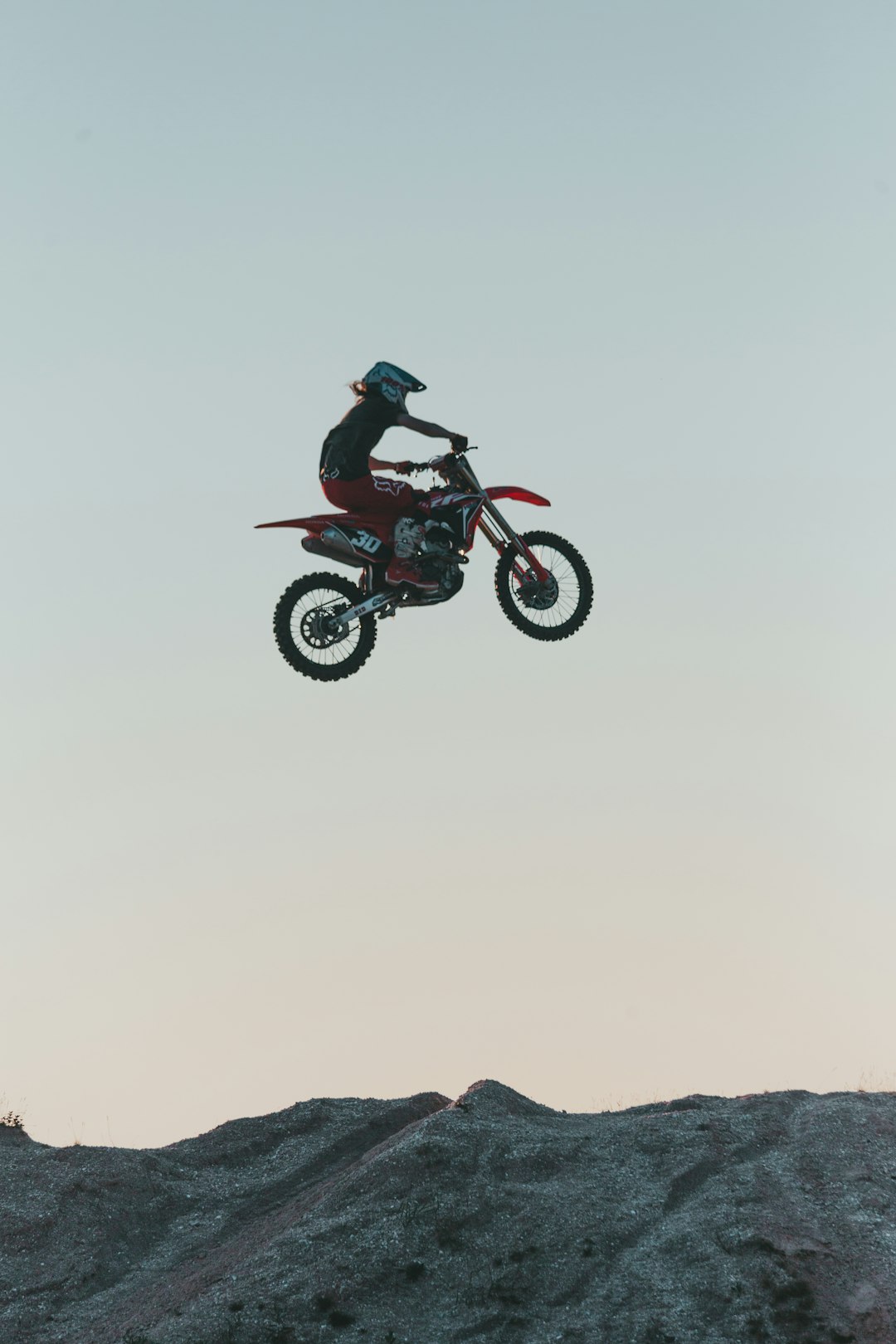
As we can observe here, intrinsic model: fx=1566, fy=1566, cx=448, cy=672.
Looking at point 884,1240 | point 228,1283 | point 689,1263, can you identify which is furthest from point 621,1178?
point 228,1283

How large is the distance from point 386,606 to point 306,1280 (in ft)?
24.4

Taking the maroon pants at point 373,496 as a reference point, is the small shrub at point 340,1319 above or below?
below

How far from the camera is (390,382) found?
18.3 meters

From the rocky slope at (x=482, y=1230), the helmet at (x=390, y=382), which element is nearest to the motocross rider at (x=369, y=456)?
the helmet at (x=390, y=382)

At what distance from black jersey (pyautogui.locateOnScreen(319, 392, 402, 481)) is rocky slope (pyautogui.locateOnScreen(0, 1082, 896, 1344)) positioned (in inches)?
297

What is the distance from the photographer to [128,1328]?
50.0ft

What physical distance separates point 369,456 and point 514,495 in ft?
6.59

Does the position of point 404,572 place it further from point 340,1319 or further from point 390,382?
point 340,1319

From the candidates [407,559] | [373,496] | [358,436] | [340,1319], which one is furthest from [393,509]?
[340,1319]

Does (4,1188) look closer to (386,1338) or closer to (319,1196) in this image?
(319,1196)

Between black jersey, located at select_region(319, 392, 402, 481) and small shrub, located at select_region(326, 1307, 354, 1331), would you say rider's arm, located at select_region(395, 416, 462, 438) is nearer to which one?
black jersey, located at select_region(319, 392, 402, 481)

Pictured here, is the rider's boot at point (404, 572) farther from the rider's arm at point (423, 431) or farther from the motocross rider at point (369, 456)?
the rider's arm at point (423, 431)

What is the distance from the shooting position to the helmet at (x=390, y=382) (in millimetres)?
18266

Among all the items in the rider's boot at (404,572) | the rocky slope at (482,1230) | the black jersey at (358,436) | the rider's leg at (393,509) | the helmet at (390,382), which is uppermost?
the helmet at (390,382)
